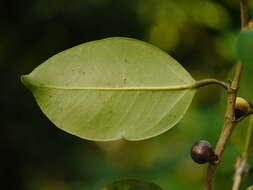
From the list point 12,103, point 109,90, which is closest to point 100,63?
point 109,90

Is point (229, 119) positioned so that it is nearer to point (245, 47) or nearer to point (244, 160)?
point (245, 47)

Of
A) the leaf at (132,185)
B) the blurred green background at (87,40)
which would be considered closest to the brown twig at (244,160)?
the leaf at (132,185)

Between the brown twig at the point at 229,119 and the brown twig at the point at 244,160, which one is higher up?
the brown twig at the point at 229,119

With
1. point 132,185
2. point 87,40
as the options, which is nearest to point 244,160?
point 132,185

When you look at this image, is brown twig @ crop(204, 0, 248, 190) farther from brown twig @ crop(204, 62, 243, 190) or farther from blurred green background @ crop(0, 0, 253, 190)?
blurred green background @ crop(0, 0, 253, 190)

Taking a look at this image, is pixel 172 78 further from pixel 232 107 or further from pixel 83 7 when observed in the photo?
pixel 83 7

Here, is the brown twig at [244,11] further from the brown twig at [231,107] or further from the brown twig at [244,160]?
the brown twig at [244,160]
